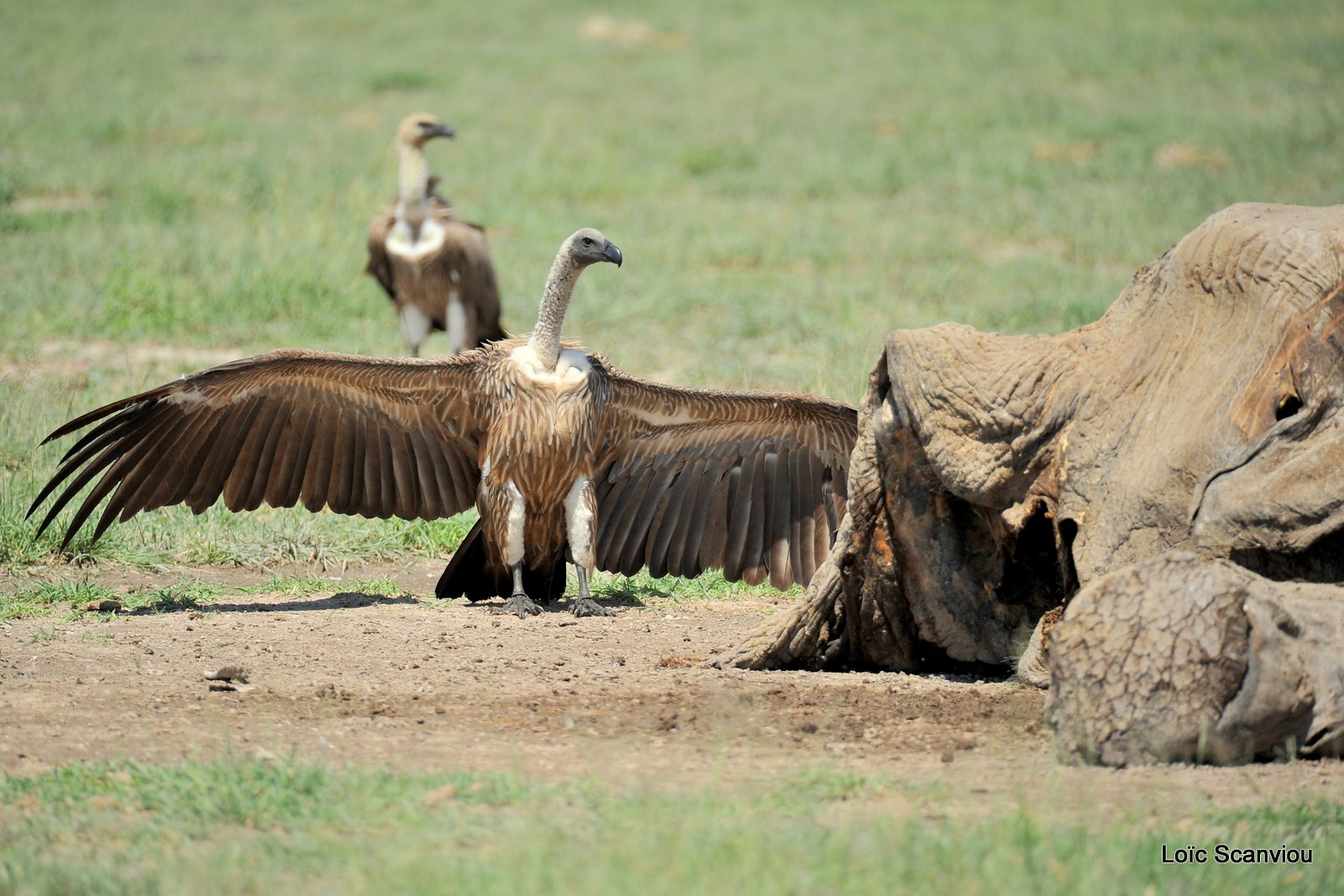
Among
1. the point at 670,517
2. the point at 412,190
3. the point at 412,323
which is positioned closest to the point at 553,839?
the point at 670,517

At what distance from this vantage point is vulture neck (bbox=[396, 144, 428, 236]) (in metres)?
11.3

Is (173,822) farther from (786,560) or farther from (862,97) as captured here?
(862,97)

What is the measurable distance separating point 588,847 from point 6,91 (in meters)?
17.3

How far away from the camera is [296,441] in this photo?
6688mm

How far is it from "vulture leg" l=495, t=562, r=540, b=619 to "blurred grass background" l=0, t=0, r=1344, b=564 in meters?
1.07

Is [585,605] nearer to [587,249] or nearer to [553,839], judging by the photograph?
[587,249]

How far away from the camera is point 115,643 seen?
5.50 meters

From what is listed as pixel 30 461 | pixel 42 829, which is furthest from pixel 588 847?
pixel 30 461

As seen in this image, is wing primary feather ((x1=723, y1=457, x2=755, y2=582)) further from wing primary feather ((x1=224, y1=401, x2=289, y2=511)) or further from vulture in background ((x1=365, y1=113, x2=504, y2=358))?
vulture in background ((x1=365, y1=113, x2=504, y2=358))

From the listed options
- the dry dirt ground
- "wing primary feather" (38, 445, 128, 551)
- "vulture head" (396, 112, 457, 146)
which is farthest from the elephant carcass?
"vulture head" (396, 112, 457, 146)

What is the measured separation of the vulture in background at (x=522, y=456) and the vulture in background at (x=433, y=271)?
4.03 m

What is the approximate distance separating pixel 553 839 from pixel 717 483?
386 centimetres

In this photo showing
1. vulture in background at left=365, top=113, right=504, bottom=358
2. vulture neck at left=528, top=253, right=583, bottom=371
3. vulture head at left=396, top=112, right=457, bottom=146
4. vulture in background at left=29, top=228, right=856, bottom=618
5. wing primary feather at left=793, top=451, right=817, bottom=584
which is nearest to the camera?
vulture in background at left=29, top=228, right=856, bottom=618

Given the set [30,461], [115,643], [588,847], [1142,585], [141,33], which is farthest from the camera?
[141,33]
